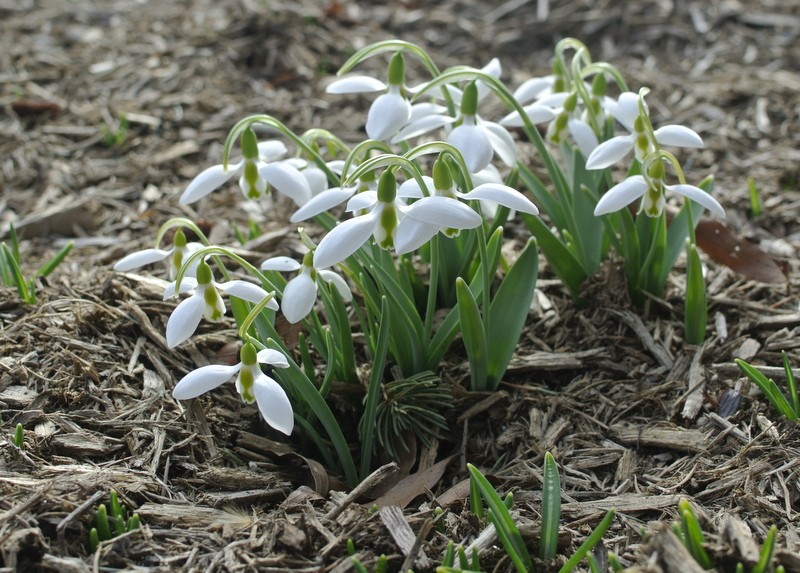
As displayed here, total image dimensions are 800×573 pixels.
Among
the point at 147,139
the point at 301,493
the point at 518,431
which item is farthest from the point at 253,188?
the point at 147,139

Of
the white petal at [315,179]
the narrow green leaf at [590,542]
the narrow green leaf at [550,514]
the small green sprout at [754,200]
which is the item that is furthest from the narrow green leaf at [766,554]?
the small green sprout at [754,200]

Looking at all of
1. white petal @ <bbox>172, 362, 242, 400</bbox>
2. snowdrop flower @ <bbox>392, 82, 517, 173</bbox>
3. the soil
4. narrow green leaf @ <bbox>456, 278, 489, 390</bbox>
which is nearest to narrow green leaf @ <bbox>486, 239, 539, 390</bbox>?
narrow green leaf @ <bbox>456, 278, 489, 390</bbox>

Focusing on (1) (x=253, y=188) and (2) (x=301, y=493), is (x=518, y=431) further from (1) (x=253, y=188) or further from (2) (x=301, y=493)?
(1) (x=253, y=188)

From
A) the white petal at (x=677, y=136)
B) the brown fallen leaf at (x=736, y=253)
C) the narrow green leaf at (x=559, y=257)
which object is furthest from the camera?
the brown fallen leaf at (x=736, y=253)

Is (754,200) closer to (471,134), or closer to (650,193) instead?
(650,193)

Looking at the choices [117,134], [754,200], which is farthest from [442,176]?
[117,134]

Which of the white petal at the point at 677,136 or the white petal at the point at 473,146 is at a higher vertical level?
the white petal at the point at 473,146

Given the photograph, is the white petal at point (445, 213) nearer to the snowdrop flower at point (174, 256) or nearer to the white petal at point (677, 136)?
the snowdrop flower at point (174, 256)
